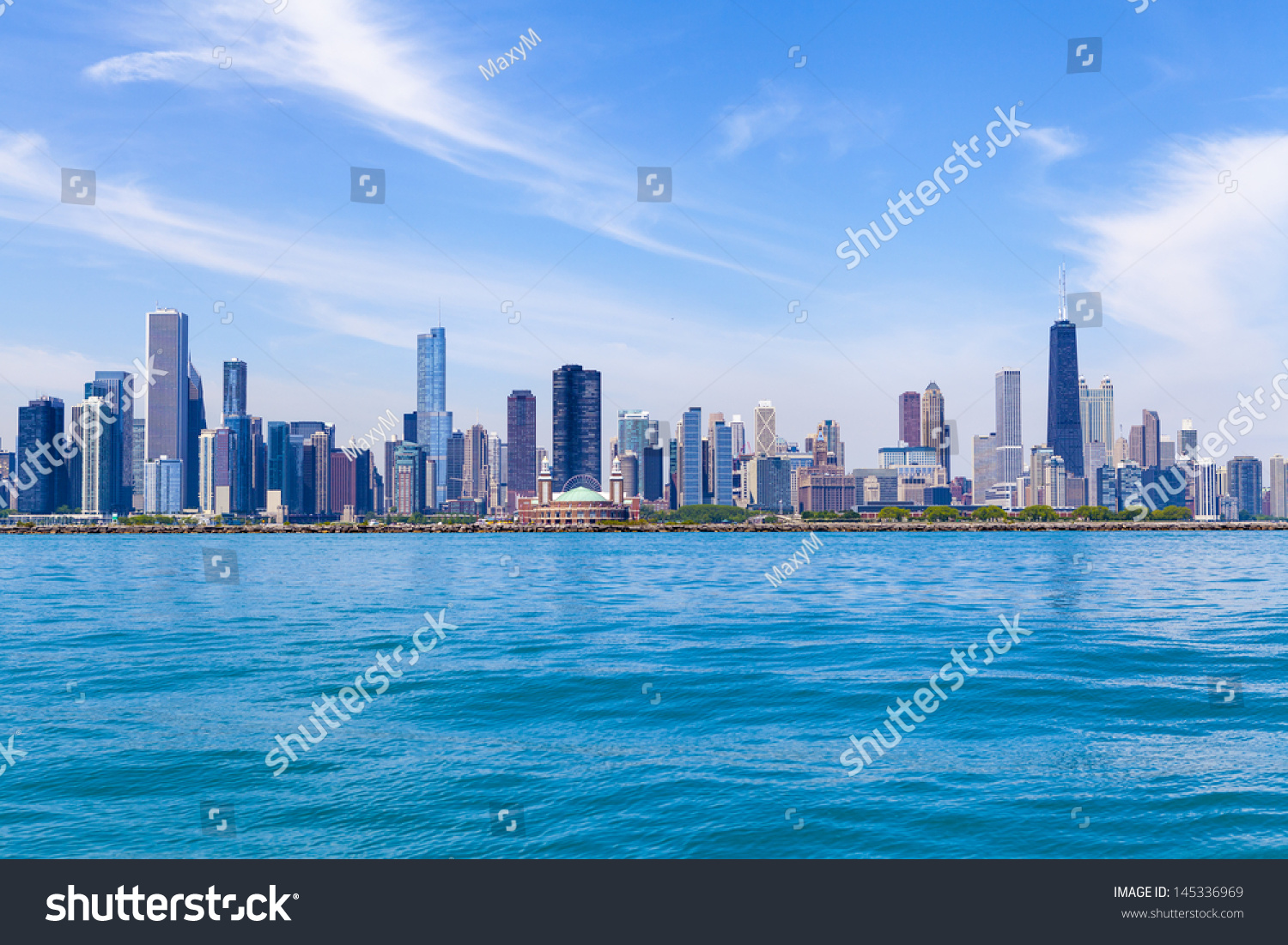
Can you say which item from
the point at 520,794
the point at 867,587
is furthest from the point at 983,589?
the point at 520,794

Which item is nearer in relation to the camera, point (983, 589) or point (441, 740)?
point (441, 740)

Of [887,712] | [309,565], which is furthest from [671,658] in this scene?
[309,565]

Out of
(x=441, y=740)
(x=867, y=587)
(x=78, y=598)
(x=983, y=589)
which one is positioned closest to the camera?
(x=441, y=740)
